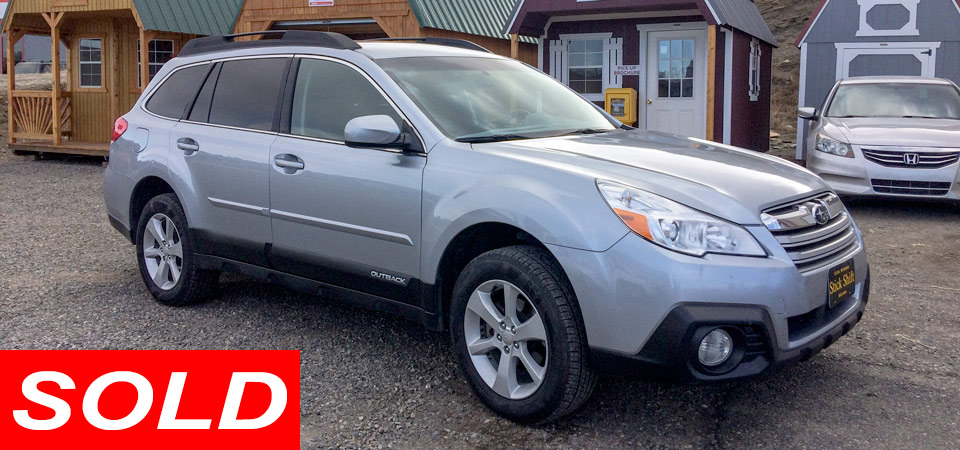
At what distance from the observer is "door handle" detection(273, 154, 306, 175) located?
495cm

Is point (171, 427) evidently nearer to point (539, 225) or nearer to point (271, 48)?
point (539, 225)

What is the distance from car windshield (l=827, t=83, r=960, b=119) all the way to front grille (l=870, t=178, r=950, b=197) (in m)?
1.63

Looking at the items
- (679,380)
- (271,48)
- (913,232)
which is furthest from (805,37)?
(679,380)

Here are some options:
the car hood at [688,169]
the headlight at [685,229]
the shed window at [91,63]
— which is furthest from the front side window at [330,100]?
the shed window at [91,63]

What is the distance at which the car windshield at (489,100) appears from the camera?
464 centimetres

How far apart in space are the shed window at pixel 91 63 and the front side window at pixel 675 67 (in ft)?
39.6

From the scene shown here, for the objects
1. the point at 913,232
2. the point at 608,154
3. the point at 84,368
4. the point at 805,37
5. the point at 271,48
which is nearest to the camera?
the point at 608,154

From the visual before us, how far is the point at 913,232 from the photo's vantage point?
8977mm

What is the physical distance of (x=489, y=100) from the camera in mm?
4941

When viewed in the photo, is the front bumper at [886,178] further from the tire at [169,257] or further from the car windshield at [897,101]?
the tire at [169,257]

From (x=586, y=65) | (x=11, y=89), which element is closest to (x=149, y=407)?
(x=586, y=65)

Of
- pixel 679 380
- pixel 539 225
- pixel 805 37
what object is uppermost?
pixel 805 37

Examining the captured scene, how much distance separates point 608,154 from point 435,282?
38.7 inches

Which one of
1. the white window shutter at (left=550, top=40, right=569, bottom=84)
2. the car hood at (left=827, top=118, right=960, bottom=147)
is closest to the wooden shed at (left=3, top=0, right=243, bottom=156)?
the white window shutter at (left=550, top=40, right=569, bottom=84)
